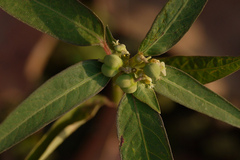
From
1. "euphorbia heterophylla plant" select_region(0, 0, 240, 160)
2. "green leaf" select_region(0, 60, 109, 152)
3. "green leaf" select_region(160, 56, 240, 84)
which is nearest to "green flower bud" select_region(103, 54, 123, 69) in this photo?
"euphorbia heterophylla plant" select_region(0, 0, 240, 160)

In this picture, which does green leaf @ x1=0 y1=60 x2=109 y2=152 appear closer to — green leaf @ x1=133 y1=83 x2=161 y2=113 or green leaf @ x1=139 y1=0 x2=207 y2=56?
green leaf @ x1=133 y1=83 x2=161 y2=113

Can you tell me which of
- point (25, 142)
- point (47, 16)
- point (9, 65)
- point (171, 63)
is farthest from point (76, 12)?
point (25, 142)

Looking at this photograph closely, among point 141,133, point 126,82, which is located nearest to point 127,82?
point 126,82

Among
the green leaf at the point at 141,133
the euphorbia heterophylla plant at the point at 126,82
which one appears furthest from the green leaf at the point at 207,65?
the green leaf at the point at 141,133

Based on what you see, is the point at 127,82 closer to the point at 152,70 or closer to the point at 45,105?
the point at 152,70

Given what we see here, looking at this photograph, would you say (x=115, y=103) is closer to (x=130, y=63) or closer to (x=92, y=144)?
(x=130, y=63)

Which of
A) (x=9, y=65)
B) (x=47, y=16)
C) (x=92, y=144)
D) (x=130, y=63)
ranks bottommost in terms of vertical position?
(x=130, y=63)

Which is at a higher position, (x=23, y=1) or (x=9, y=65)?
(x=9, y=65)
